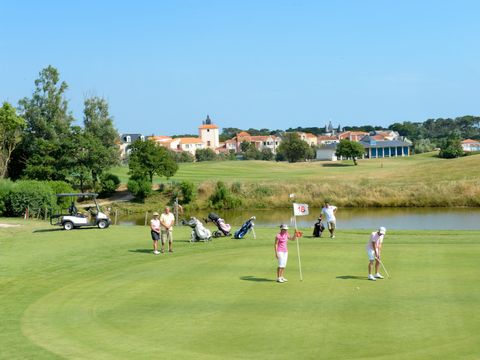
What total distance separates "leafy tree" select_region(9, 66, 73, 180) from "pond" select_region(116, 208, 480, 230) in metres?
12.4

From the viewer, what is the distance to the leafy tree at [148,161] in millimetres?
79125

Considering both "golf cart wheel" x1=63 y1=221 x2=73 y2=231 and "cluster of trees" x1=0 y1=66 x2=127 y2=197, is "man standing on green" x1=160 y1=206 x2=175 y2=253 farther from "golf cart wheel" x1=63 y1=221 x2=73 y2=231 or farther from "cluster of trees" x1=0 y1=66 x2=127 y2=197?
"cluster of trees" x1=0 y1=66 x2=127 y2=197

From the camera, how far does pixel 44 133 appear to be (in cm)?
7812

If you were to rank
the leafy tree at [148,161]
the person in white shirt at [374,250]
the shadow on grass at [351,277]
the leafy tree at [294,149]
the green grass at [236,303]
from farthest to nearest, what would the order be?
the leafy tree at [294,149], the leafy tree at [148,161], the shadow on grass at [351,277], the person in white shirt at [374,250], the green grass at [236,303]

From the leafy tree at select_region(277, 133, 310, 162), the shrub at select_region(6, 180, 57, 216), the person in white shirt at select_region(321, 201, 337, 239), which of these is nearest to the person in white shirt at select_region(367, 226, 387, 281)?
the person in white shirt at select_region(321, 201, 337, 239)

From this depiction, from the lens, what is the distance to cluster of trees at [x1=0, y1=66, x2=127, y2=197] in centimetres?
7325

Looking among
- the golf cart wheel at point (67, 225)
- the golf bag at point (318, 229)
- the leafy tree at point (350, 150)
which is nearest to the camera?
the golf bag at point (318, 229)

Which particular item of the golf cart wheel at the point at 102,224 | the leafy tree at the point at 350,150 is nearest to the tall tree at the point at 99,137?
the golf cart wheel at the point at 102,224

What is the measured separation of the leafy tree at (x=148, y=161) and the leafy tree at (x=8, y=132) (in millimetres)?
13527

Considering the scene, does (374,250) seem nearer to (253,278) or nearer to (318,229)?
(253,278)

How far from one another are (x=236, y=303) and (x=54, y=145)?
60.3 metres

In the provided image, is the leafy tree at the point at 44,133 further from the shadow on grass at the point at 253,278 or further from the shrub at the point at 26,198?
the shadow on grass at the point at 253,278

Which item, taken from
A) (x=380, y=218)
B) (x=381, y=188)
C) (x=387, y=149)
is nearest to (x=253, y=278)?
(x=380, y=218)

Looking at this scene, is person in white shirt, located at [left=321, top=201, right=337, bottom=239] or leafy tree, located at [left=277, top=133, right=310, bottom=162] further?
leafy tree, located at [left=277, top=133, right=310, bottom=162]
